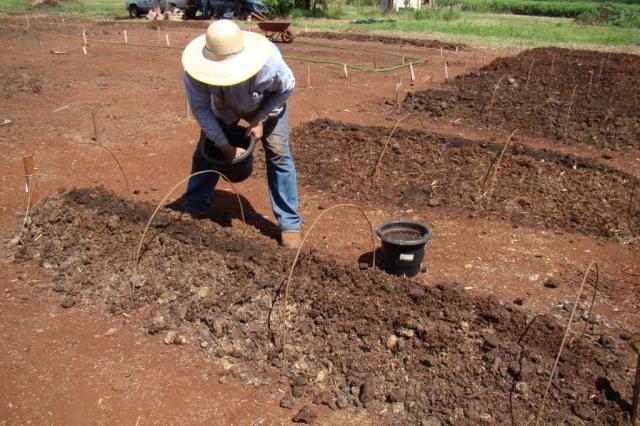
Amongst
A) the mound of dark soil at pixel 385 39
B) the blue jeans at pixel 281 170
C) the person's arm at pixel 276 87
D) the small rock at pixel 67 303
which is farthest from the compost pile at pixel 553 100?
the mound of dark soil at pixel 385 39

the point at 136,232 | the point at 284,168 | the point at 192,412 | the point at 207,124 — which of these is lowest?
the point at 192,412

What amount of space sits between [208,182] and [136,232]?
73 centimetres

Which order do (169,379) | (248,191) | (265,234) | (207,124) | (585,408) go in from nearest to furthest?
(585,408) → (169,379) → (207,124) → (265,234) → (248,191)

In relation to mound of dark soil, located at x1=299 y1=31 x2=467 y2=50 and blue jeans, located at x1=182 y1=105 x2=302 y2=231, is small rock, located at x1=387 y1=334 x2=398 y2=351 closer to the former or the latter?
blue jeans, located at x1=182 y1=105 x2=302 y2=231

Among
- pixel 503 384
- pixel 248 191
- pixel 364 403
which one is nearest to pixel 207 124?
pixel 248 191

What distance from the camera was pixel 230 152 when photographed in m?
3.75

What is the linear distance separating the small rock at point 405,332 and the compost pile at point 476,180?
83.8 inches

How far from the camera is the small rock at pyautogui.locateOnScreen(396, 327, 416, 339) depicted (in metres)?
2.89

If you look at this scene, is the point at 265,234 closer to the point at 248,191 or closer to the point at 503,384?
the point at 248,191

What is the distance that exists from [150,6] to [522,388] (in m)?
26.9

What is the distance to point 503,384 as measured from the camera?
2.63 m

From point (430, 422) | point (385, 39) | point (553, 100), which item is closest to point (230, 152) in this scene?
point (430, 422)

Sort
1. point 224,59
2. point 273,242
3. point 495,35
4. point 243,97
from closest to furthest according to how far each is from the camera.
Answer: point 224,59 < point 243,97 < point 273,242 < point 495,35

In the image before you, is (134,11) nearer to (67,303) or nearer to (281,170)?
(281,170)
